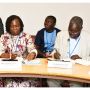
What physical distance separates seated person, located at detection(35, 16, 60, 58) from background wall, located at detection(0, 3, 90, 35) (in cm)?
6

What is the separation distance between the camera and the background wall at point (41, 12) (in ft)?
11.7

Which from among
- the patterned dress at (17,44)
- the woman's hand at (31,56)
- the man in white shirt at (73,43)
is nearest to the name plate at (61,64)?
the woman's hand at (31,56)

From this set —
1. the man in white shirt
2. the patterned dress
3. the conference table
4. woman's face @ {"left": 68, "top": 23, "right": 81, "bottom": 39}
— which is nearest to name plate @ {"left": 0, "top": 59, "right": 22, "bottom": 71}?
the conference table

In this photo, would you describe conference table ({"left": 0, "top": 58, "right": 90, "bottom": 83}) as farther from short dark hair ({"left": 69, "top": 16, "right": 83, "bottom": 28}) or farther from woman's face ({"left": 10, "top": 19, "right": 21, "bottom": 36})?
short dark hair ({"left": 69, "top": 16, "right": 83, "bottom": 28})

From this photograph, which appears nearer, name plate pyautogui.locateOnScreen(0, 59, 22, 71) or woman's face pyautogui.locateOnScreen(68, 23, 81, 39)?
name plate pyautogui.locateOnScreen(0, 59, 22, 71)

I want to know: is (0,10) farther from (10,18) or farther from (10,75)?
(10,75)

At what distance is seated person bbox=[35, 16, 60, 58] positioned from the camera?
11.7 ft

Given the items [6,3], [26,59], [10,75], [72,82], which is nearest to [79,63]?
[72,82]

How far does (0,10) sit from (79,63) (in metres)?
1.49

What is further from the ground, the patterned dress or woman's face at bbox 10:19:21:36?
woman's face at bbox 10:19:21:36

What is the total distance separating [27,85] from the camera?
8.48ft

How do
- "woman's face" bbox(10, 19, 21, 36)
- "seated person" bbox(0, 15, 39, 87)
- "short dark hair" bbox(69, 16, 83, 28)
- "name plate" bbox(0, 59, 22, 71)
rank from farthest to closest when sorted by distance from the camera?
"short dark hair" bbox(69, 16, 83, 28) → "woman's face" bbox(10, 19, 21, 36) → "seated person" bbox(0, 15, 39, 87) → "name plate" bbox(0, 59, 22, 71)

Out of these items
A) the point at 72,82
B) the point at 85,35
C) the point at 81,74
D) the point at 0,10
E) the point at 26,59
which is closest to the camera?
the point at 81,74

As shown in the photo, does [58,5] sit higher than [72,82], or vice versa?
[58,5]
